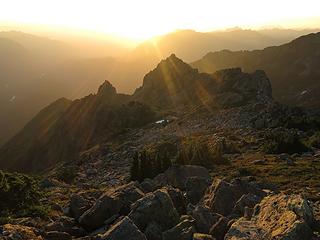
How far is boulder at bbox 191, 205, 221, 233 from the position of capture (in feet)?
69.5

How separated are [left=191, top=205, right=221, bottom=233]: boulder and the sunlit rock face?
75678 millimetres

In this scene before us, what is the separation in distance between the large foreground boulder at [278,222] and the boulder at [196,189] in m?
7.71

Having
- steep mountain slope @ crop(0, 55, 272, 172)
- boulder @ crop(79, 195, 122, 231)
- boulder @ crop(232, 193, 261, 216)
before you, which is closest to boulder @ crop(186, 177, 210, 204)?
boulder @ crop(232, 193, 261, 216)

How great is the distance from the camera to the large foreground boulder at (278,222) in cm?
1761

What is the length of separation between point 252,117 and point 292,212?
61627mm

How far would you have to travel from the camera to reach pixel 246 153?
57312 mm

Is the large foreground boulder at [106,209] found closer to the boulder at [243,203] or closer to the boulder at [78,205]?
the boulder at [78,205]

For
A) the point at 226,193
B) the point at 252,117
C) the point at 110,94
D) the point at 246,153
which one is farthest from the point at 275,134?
the point at 110,94

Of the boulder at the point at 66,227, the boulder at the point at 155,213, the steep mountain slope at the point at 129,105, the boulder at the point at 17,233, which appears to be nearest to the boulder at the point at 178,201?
the boulder at the point at 155,213

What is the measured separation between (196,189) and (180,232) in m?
8.71

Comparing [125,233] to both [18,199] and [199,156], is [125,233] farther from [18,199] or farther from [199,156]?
[199,156]

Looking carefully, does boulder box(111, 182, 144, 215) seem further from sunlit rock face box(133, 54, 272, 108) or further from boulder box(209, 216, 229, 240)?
sunlit rock face box(133, 54, 272, 108)

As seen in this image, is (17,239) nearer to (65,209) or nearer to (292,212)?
(65,209)

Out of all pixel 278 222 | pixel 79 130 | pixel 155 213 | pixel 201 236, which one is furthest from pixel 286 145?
pixel 79 130
